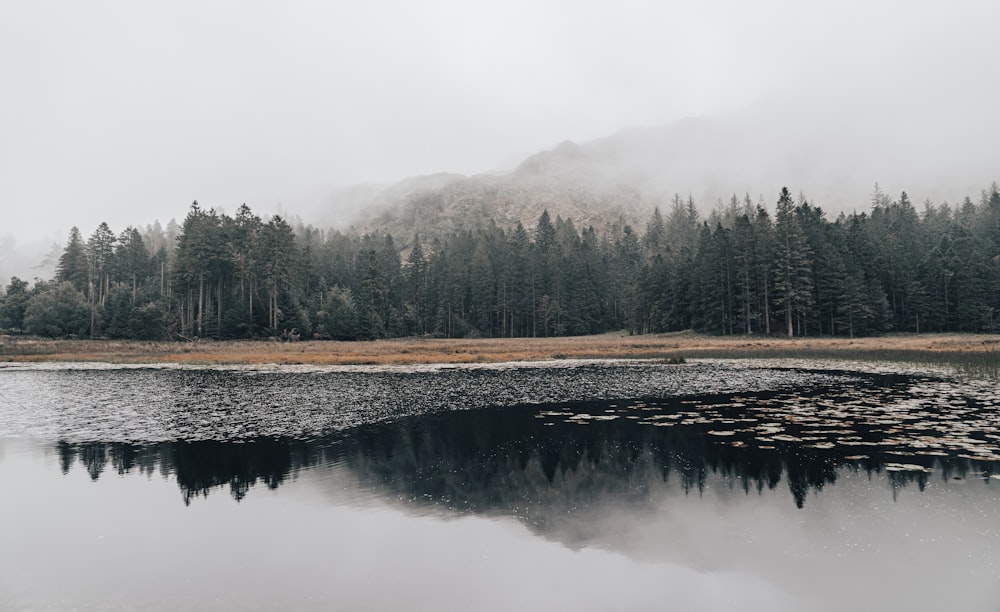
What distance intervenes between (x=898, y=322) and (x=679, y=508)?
385 ft

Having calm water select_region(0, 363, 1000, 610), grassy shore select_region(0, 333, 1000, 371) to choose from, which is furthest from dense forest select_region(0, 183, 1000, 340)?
calm water select_region(0, 363, 1000, 610)

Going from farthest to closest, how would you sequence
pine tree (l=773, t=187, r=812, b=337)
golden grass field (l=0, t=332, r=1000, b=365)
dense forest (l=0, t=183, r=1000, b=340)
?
dense forest (l=0, t=183, r=1000, b=340) < pine tree (l=773, t=187, r=812, b=337) < golden grass field (l=0, t=332, r=1000, b=365)

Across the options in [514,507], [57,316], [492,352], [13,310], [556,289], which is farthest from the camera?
[556,289]

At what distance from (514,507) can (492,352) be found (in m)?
66.2

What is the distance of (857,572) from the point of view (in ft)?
29.7

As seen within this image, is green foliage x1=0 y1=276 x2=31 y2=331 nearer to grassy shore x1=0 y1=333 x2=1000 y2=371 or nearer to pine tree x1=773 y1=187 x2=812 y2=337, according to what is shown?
grassy shore x1=0 y1=333 x2=1000 y2=371

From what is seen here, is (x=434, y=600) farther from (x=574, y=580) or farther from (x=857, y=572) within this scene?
(x=857, y=572)

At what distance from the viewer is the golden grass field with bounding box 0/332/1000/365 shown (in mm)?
62812

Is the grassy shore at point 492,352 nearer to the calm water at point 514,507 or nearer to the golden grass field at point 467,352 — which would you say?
the golden grass field at point 467,352

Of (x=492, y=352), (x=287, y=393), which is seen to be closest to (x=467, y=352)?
(x=492, y=352)

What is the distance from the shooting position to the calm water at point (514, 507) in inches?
351

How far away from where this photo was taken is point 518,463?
17078 millimetres

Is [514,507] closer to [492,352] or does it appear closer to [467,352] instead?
[467,352]

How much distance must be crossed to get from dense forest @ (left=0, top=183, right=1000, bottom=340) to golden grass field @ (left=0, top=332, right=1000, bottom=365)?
29.0 ft
